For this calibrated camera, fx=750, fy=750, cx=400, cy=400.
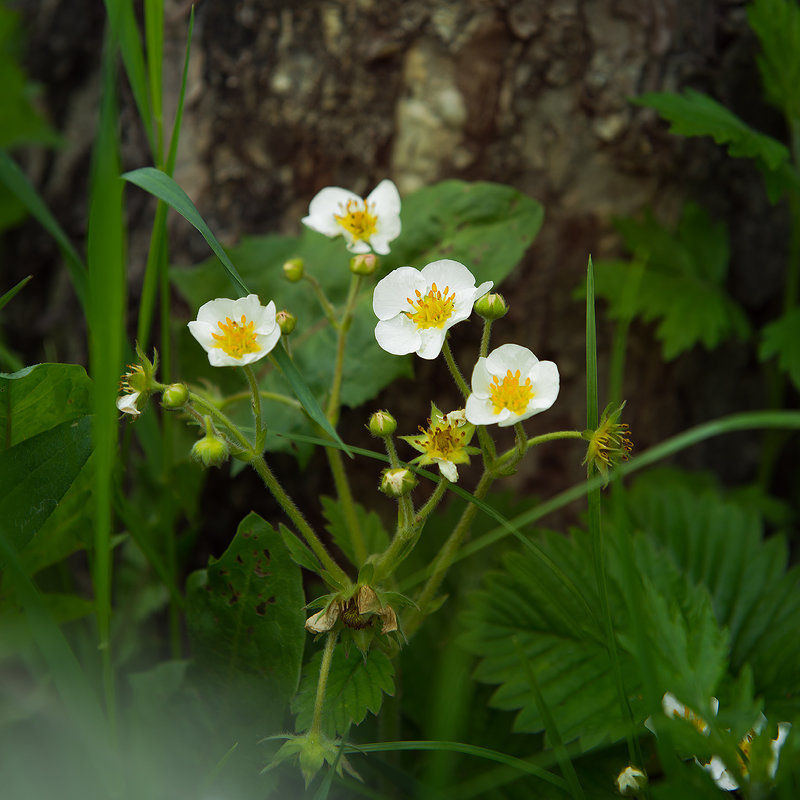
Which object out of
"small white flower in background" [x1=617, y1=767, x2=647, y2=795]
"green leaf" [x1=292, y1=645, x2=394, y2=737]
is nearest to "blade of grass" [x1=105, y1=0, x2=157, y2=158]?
"green leaf" [x1=292, y1=645, x2=394, y2=737]

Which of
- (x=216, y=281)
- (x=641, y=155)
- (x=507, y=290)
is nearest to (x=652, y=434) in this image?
(x=507, y=290)

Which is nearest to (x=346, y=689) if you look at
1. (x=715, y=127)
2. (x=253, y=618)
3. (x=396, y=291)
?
(x=253, y=618)

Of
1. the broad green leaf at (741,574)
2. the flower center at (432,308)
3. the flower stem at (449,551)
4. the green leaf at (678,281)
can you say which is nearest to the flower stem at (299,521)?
the flower stem at (449,551)

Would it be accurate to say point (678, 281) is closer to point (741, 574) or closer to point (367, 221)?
point (741, 574)

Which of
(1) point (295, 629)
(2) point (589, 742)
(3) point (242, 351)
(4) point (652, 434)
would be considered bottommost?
(4) point (652, 434)

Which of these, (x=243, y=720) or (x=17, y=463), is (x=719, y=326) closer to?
(x=243, y=720)

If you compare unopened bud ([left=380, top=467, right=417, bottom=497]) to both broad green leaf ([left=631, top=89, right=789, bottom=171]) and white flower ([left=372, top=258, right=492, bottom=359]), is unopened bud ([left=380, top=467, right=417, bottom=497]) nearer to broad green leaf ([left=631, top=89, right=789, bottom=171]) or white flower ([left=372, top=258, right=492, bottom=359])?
white flower ([left=372, top=258, right=492, bottom=359])
